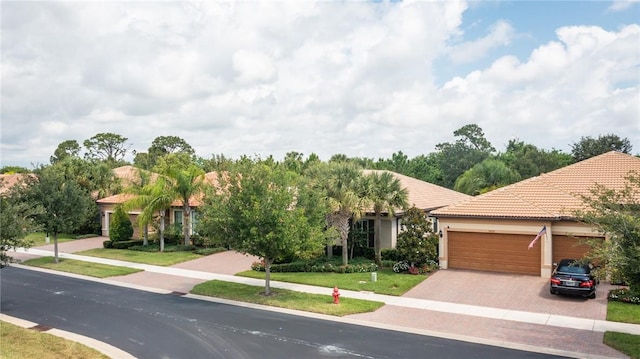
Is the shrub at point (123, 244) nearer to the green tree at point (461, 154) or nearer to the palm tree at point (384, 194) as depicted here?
the palm tree at point (384, 194)

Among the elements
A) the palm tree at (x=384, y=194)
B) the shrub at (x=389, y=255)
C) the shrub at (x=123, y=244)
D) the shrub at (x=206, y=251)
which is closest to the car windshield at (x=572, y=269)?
the palm tree at (x=384, y=194)

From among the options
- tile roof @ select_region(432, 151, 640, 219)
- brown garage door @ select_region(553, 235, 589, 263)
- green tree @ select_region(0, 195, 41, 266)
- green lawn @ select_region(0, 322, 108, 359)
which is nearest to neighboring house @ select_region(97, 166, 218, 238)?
green tree @ select_region(0, 195, 41, 266)

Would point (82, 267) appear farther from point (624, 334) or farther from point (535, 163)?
point (535, 163)

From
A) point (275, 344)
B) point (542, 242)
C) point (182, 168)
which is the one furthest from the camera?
point (182, 168)

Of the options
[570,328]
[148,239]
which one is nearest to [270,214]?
[570,328]

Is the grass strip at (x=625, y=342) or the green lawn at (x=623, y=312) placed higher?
the green lawn at (x=623, y=312)

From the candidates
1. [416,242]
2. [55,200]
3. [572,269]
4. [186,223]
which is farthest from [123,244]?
[572,269]

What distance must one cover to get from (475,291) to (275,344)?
10.4m

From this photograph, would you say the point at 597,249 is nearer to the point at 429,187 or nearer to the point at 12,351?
the point at 12,351

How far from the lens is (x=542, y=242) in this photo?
23.3 metres

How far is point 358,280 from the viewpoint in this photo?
22.8 meters

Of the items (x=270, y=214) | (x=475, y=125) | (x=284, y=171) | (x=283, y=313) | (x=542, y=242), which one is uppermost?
(x=475, y=125)

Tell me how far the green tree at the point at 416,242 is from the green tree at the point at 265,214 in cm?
590

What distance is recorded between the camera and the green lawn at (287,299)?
59.5ft
